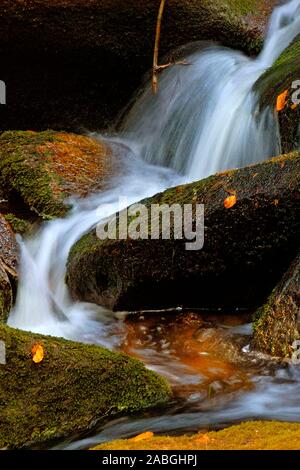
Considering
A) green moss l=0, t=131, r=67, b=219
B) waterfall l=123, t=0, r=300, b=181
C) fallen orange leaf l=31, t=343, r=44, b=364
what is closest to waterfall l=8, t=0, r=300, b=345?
waterfall l=123, t=0, r=300, b=181

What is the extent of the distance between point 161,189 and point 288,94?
1836 millimetres

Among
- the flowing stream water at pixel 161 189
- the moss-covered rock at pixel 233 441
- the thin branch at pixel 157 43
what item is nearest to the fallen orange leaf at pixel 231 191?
the flowing stream water at pixel 161 189

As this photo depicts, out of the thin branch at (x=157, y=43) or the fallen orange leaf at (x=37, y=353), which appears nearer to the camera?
the fallen orange leaf at (x=37, y=353)

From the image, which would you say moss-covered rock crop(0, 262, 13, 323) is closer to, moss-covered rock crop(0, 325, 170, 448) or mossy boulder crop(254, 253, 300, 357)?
moss-covered rock crop(0, 325, 170, 448)

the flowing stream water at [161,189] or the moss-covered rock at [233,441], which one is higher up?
the flowing stream water at [161,189]

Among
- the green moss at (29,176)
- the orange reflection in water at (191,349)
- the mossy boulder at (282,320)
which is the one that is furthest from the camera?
the green moss at (29,176)

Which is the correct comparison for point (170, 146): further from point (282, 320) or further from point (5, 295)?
point (282, 320)

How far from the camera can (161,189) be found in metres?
7.32

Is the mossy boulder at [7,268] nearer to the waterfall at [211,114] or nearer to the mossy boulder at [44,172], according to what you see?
the mossy boulder at [44,172]

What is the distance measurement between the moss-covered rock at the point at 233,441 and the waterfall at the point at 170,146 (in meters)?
2.04

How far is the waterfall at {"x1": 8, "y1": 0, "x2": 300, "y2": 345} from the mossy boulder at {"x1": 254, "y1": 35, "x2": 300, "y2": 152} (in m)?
0.15

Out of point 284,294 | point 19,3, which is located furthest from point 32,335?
point 19,3

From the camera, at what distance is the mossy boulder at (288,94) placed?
18.9 ft

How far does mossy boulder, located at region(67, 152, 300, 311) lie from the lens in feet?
15.4
